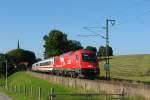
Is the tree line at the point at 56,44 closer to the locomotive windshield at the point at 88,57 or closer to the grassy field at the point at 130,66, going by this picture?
the grassy field at the point at 130,66

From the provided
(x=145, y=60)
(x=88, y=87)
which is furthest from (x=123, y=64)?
(x=88, y=87)

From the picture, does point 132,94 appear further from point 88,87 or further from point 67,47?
point 67,47

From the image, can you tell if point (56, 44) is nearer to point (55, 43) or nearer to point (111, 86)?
point (55, 43)

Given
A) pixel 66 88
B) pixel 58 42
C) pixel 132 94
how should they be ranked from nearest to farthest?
pixel 132 94
pixel 66 88
pixel 58 42

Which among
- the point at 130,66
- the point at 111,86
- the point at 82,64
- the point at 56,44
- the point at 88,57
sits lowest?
the point at 111,86

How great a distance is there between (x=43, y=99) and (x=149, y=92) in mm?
14511

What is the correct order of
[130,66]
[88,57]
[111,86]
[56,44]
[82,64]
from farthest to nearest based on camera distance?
[56,44] → [130,66] → [88,57] → [82,64] → [111,86]

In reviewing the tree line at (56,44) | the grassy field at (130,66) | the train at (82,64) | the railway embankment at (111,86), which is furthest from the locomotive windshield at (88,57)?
the tree line at (56,44)

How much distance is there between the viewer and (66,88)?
54.1 metres

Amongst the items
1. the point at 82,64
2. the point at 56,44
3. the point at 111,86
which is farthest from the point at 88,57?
the point at 56,44

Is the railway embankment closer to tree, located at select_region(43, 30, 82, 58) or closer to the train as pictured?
the train

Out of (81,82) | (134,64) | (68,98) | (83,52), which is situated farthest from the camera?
(134,64)

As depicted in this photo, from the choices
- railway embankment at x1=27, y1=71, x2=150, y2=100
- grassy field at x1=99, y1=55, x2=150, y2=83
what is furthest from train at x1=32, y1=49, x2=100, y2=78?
grassy field at x1=99, y1=55, x2=150, y2=83

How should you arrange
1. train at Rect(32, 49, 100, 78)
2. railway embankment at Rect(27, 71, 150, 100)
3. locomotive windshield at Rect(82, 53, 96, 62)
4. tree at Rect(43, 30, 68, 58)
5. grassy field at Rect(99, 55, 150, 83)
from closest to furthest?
railway embankment at Rect(27, 71, 150, 100), train at Rect(32, 49, 100, 78), locomotive windshield at Rect(82, 53, 96, 62), grassy field at Rect(99, 55, 150, 83), tree at Rect(43, 30, 68, 58)
